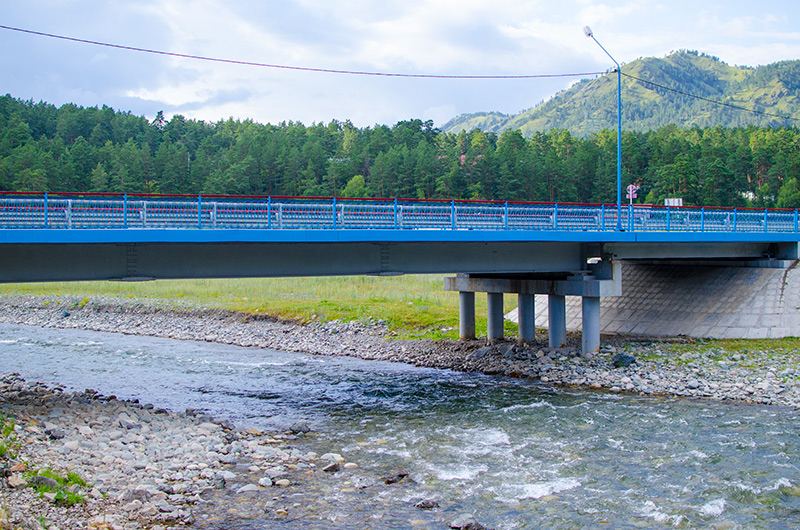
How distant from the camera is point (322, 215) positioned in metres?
24.6

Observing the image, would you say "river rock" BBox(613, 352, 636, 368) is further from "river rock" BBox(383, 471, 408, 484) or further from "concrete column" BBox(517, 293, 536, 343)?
"river rock" BBox(383, 471, 408, 484)

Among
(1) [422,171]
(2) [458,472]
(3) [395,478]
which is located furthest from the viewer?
(1) [422,171]

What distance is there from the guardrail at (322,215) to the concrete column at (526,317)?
5.51 meters

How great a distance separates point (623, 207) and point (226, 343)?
24.0 meters

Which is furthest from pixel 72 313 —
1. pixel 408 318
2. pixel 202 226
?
pixel 202 226

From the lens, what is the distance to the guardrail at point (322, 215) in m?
20.9

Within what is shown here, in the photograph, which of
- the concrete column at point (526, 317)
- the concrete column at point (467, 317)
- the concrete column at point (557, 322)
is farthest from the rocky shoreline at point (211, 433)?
the concrete column at point (467, 317)

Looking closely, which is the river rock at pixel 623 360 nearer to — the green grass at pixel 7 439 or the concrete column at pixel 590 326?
the concrete column at pixel 590 326

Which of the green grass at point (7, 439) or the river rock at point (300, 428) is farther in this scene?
the river rock at point (300, 428)

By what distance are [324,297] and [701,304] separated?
26805 mm

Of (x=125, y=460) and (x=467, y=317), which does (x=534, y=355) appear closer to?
(x=467, y=317)

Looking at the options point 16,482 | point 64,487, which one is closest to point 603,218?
point 64,487

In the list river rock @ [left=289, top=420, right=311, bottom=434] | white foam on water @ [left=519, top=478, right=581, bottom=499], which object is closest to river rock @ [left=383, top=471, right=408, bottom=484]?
white foam on water @ [left=519, top=478, right=581, bottom=499]

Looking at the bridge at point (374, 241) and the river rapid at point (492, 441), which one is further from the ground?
the bridge at point (374, 241)
